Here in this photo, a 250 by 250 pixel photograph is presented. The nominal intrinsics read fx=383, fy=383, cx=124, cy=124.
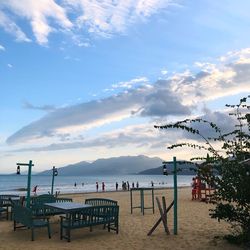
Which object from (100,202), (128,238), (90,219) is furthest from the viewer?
(100,202)

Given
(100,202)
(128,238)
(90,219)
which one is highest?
(100,202)

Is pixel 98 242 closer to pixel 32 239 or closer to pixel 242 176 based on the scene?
pixel 32 239

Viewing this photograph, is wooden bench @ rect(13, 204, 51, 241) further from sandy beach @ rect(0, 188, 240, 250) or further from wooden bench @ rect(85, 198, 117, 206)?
wooden bench @ rect(85, 198, 117, 206)

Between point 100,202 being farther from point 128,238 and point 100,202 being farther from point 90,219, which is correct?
point 128,238

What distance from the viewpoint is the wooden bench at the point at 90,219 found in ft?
31.9

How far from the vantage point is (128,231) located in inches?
435

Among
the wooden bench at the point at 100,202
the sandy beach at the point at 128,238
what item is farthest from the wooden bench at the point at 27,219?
the wooden bench at the point at 100,202

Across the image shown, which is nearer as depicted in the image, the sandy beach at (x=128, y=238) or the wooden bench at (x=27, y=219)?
the sandy beach at (x=128, y=238)

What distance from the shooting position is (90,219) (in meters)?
10.2

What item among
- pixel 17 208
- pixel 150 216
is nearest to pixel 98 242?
pixel 17 208

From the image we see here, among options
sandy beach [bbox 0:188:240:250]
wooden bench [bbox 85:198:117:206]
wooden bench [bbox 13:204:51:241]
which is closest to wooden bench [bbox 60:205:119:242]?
sandy beach [bbox 0:188:240:250]

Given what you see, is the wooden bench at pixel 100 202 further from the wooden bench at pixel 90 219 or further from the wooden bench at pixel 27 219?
the wooden bench at pixel 27 219

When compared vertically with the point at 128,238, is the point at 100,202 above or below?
above

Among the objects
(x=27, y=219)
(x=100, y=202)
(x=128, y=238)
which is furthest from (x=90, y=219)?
(x=100, y=202)
